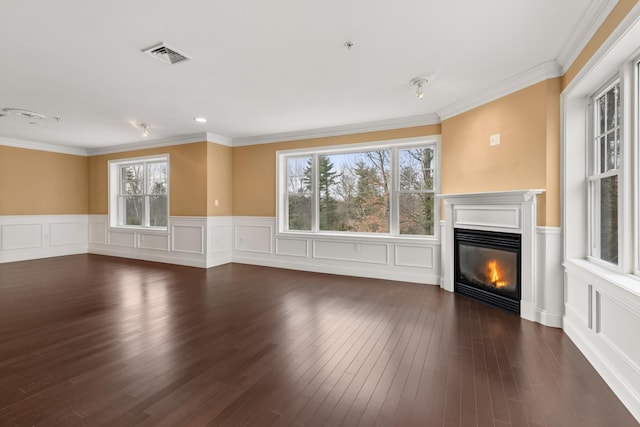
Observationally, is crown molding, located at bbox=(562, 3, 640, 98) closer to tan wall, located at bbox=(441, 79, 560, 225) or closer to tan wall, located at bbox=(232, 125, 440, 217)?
tan wall, located at bbox=(441, 79, 560, 225)

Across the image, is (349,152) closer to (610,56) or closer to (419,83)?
(419,83)

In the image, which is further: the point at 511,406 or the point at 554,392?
the point at 554,392

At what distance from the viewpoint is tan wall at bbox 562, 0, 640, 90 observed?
6.43 feet

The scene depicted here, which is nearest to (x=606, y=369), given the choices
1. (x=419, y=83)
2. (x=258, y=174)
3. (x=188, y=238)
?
(x=419, y=83)

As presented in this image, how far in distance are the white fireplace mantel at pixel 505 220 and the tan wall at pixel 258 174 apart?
7.58 feet

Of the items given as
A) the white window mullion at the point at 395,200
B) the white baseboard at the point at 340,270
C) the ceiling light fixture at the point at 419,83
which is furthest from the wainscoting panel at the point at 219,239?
the ceiling light fixture at the point at 419,83

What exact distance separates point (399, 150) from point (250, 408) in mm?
4364

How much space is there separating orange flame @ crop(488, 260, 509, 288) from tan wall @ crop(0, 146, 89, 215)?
9.07 metres

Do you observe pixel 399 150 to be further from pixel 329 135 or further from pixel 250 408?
pixel 250 408

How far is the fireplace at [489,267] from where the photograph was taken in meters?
3.50

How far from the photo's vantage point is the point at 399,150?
16.9ft

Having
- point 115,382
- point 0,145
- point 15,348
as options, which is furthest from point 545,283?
point 0,145

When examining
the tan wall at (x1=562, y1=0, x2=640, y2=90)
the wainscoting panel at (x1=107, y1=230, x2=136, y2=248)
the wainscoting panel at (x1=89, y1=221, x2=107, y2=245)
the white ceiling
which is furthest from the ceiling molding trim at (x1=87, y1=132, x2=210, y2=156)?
the tan wall at (x1=562, y1=0, x2=640, y2=90)

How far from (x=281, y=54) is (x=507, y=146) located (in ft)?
8.93
